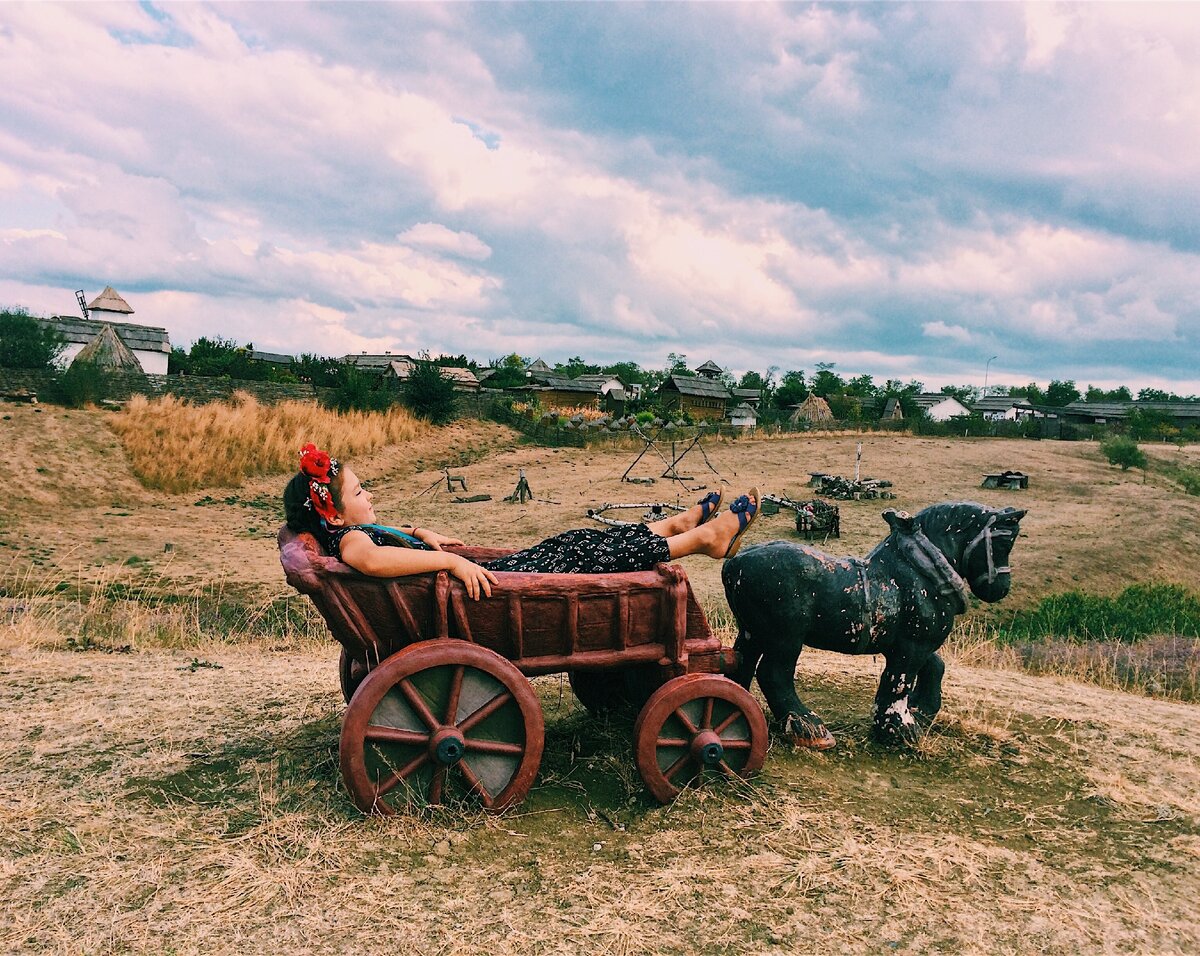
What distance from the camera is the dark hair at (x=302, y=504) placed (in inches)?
152

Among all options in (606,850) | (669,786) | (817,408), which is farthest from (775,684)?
(817,408)

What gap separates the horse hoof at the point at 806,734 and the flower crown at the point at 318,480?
9.33ft

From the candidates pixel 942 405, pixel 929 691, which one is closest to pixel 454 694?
pixel 929 691

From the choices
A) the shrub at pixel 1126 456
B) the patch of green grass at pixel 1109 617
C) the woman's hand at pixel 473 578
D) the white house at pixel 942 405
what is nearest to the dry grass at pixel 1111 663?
the patch of green grass at pixel 1109 617

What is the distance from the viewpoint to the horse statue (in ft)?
14.6

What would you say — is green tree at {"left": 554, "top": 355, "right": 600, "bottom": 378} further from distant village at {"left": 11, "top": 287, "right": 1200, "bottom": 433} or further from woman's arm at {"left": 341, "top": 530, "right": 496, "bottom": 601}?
woman's arm at {"left": 341, "top": 530, "right": 496, "bottom": 601}

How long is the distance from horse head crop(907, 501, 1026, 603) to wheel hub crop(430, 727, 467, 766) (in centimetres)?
286

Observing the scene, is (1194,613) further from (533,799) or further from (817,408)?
(817,408)

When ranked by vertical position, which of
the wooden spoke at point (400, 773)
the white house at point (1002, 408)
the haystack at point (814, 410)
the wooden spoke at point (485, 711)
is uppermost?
the white house at point (1002, 408)

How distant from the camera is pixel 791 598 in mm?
4430

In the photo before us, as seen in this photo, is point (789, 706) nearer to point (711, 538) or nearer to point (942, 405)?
point (711, 538)

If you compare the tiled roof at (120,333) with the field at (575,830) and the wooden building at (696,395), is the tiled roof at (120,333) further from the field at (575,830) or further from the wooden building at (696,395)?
the field at (575,830)

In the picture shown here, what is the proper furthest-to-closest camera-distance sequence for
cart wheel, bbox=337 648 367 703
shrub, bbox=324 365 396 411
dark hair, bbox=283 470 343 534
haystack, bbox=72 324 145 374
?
haystack, bbox=72 324 145 374 < shrub, bbox=324 365 396 411 < cart wheel, bbox=337 648 367 703 < dark hair, bbox=283 470 343 534

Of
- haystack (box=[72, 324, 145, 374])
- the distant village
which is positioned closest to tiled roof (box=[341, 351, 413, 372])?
the distant village
